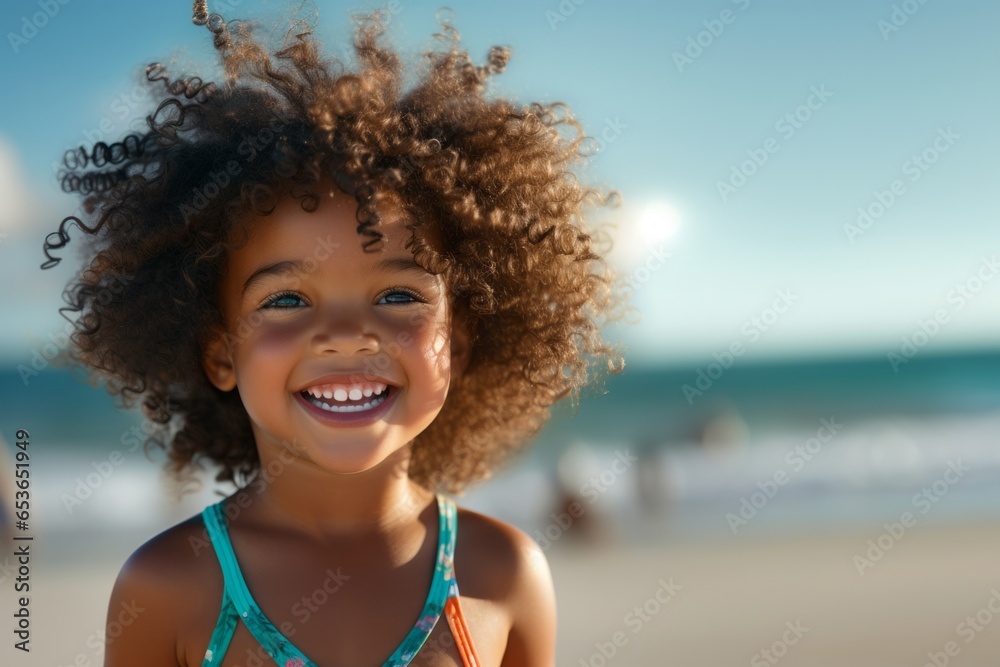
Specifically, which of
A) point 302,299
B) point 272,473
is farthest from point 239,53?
point 272,473

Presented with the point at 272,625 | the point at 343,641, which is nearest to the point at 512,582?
the point at 343,641

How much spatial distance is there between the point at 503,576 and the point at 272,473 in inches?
25.6

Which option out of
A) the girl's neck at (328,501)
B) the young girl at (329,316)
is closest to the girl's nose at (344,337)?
the young girl at (329,316)

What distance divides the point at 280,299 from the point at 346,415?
316 mm

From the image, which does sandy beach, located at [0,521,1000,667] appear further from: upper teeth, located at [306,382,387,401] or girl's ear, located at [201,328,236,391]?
upper teeth, located at [306,382,387,401]

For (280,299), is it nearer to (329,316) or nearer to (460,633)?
(329,316)

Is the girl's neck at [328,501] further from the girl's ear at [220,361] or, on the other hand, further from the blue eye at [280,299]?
the blue eye at [280,299]

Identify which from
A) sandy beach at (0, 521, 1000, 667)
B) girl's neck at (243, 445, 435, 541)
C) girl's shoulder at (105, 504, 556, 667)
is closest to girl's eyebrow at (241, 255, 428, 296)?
girl's neck at (243, 445, 435, 541)

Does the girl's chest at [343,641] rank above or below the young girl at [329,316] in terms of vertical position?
below

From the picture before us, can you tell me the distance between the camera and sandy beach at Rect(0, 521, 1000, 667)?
580cm

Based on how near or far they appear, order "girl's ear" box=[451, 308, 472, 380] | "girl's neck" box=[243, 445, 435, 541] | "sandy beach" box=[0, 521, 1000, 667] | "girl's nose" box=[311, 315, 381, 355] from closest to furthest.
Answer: "girl's nose" box=[311, 315, 381, 355] → "girl's neck" box=[243, 445, 435, 541] → "girl's ear" box=[451, 308, 472, 380] → "sandy beach" box=[0, 521, 1000, 667]

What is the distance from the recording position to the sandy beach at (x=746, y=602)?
5.80m

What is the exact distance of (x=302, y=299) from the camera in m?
2.24

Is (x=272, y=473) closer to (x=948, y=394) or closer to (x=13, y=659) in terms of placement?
(x=13, y=659)
